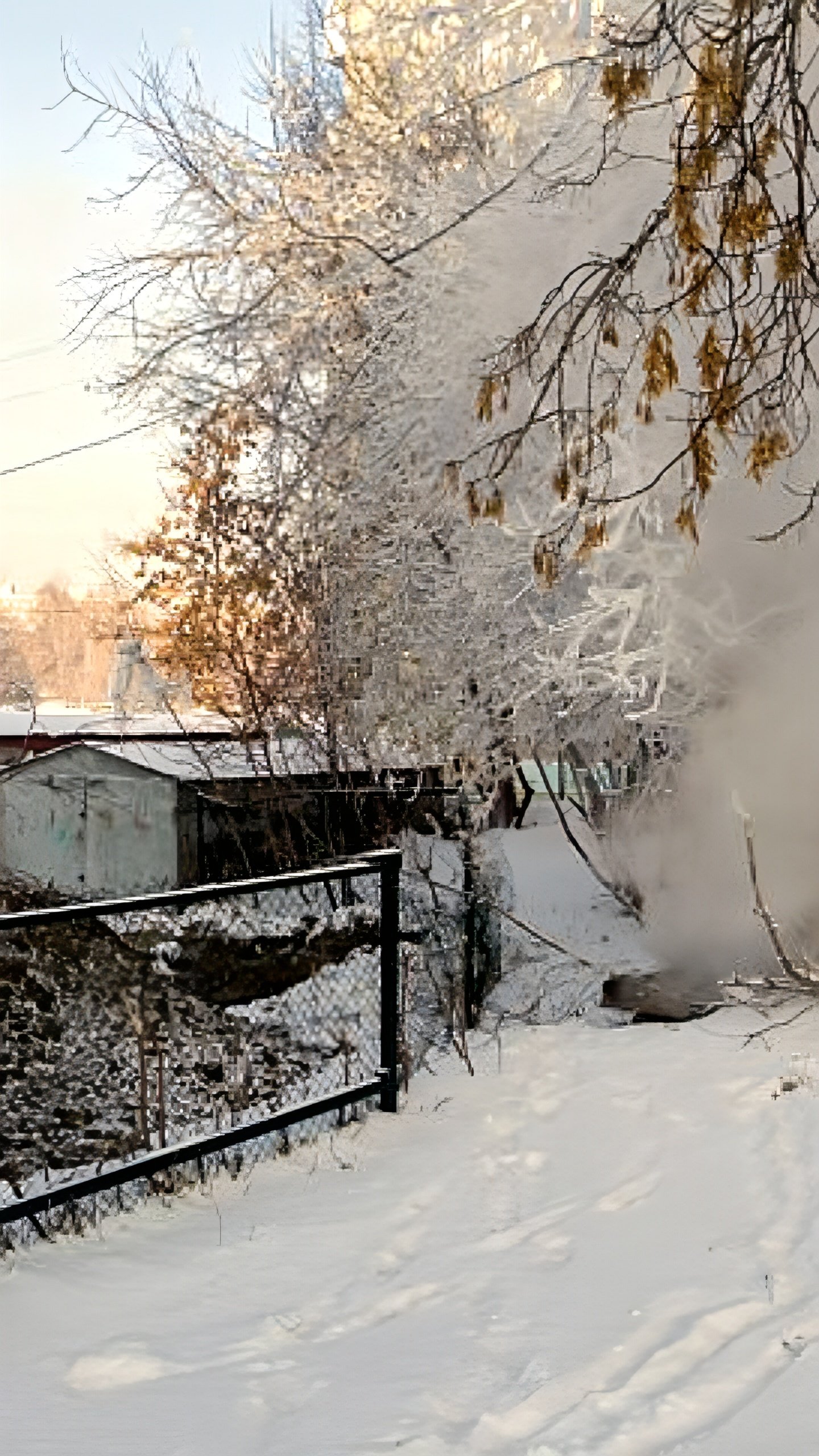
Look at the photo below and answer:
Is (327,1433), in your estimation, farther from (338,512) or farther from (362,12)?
(362,12)

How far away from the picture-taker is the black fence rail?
4.69m

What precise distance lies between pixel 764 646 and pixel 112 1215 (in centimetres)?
651

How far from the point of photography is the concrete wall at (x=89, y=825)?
13.6m

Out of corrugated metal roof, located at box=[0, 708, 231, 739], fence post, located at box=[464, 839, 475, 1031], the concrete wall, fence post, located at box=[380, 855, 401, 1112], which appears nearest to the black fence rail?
fence post, located at box=[380, 855, 401, 1112]

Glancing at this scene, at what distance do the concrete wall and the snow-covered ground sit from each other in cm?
796

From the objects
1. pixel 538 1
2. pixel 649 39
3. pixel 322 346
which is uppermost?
pixel 538 1

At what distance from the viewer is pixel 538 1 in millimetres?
9734

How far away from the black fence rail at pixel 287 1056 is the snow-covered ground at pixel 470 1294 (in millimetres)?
157

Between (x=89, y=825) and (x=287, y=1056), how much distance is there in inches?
293

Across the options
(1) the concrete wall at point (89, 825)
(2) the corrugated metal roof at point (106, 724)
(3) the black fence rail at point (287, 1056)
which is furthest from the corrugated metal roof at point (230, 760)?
(3) the black fence rail at point (287, 1056)

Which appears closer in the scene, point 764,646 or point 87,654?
point 764,646

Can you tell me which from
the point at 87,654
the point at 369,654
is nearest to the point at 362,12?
the point at 369,654

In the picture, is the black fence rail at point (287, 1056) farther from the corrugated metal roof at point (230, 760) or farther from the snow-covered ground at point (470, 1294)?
the corrugated metal roof at point (230, 760)

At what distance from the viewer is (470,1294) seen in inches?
157
